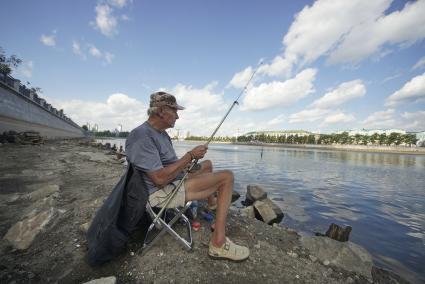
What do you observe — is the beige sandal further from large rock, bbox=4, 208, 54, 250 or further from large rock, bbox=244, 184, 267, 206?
large rock, bbox=244, 184, 267, 206

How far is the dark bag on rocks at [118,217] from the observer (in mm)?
3119

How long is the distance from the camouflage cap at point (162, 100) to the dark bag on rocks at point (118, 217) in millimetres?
1072

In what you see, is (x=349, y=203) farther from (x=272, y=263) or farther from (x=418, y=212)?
(x=272, y=263)

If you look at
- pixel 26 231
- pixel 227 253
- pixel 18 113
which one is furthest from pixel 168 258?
pixel 18 113

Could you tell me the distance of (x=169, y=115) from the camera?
378 centimetres

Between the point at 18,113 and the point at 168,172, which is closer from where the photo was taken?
the point at 168,172

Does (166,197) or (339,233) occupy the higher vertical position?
(166,197)

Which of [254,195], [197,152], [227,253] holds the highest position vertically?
[197,152]

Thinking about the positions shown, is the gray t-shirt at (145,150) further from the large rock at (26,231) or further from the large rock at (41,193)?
the large rock at (41,193)

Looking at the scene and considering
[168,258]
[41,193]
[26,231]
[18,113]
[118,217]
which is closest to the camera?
[118,217]

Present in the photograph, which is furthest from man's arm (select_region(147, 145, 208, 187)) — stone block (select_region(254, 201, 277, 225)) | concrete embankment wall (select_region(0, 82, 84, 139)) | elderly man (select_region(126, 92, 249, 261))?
concrete embankment wall (select_region(0, 82, 84, 139))

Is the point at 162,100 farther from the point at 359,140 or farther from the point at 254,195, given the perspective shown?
the point at 359,140

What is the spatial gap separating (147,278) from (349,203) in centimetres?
1286

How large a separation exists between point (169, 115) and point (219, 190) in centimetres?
143
